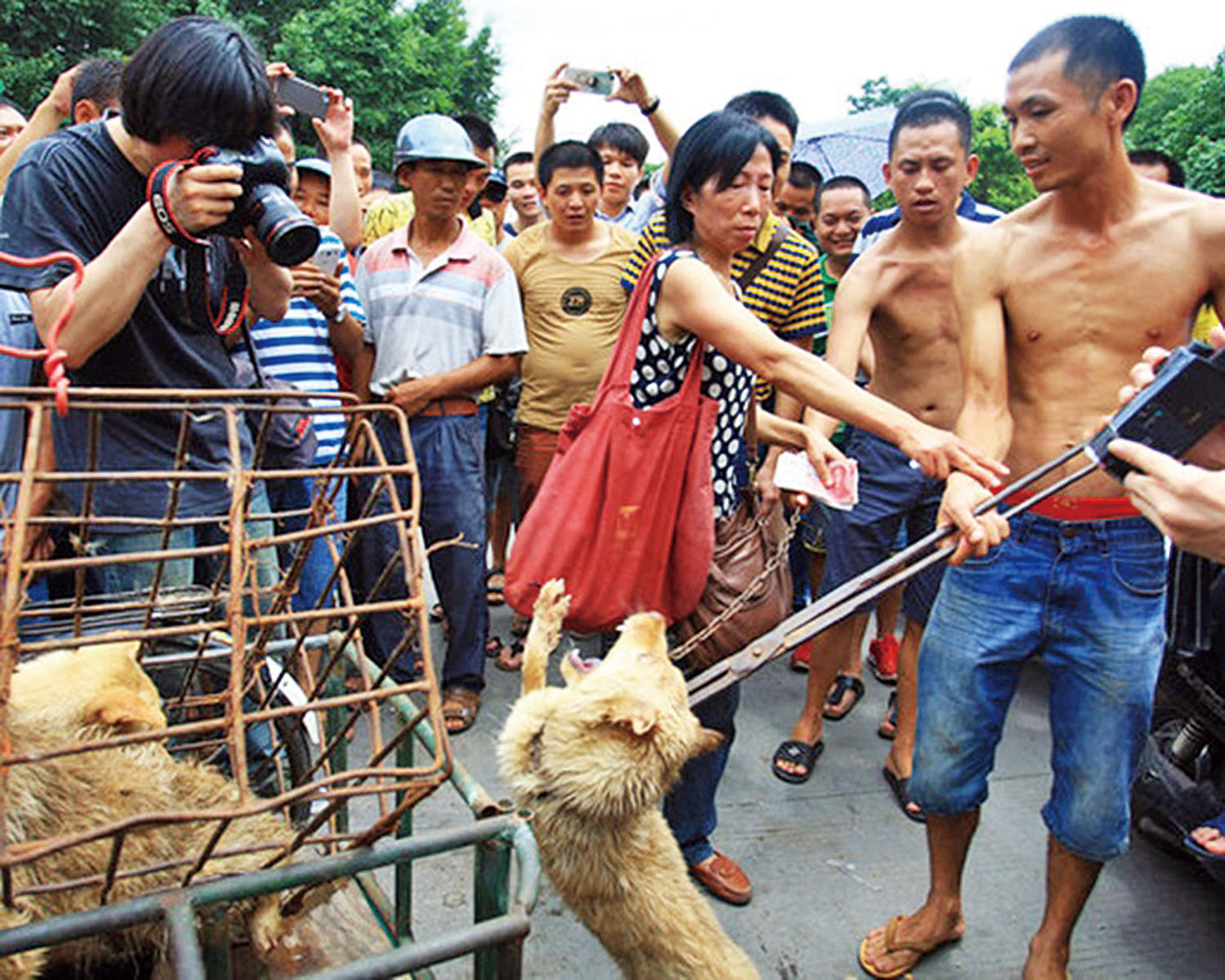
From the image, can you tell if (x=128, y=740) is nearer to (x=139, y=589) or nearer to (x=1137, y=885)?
(x=139, y=589)

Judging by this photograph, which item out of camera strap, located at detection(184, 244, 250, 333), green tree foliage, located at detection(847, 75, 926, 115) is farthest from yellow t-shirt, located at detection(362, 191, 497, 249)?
green tree foliage, located at detection(847, 75, 926, 115)

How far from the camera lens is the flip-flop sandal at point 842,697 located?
4086mm

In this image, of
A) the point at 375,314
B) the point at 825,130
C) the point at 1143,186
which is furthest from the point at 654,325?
the point at 825,130

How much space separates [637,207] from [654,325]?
11.4ft

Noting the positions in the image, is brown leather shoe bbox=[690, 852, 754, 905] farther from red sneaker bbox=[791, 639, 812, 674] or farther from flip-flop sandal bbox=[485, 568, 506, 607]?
flip-flop sandal bbox=[485, 568, 506, 607]

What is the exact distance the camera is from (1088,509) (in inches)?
91.9

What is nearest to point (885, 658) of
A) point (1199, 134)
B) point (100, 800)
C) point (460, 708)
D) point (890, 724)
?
point (890, 724)

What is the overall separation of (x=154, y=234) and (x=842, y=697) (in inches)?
138

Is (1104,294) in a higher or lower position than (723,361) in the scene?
higher

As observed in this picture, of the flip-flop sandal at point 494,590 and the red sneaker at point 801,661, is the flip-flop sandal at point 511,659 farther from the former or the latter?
the red sneaker at point 801,661

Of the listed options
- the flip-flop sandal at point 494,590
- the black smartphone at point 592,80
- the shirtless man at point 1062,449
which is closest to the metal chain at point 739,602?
the shirtless man at point 1062,449

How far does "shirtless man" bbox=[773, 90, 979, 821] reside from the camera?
3453mm

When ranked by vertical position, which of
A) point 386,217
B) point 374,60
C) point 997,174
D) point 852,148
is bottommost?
point 386,217

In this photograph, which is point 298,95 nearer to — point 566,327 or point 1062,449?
point 566,327
